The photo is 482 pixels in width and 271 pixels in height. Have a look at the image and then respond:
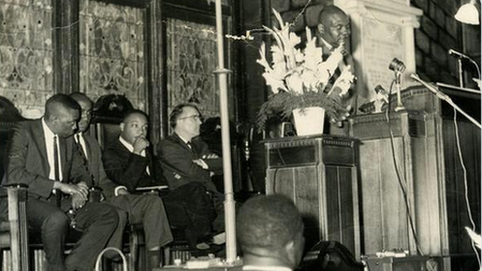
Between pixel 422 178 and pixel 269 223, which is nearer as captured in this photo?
pixel 269 223

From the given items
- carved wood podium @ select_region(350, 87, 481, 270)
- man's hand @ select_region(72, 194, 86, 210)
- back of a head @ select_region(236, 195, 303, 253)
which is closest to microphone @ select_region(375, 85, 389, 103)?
carved wood podium @ select_region(350, 87, 481, 270)

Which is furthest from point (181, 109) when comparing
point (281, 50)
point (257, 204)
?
point (257, 204)

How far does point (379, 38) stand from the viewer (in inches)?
336

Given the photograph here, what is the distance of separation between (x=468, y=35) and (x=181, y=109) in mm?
5078

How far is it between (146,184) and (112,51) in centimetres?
166

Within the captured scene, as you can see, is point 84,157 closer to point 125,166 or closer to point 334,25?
point 125,166

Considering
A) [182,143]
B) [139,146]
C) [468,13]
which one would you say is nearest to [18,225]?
[139,146]

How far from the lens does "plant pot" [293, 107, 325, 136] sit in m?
5.55

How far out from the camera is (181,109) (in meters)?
6.44

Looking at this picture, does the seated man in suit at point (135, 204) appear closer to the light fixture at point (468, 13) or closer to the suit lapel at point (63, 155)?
the suit lapel at point (63, 155)

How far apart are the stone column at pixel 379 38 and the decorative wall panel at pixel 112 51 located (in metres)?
1.91

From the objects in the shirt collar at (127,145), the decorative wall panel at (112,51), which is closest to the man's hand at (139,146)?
the shirt collar at (127,145)

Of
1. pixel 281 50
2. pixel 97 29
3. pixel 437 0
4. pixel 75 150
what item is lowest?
pixel 75 150

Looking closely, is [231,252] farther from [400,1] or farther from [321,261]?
[400,1]
